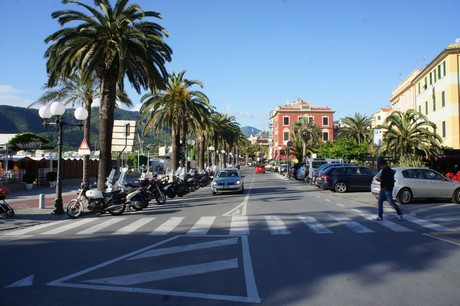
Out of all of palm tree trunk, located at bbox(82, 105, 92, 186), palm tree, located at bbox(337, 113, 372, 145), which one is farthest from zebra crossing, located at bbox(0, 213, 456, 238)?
palm tree, located at bbox(337, 113, 372, 145)

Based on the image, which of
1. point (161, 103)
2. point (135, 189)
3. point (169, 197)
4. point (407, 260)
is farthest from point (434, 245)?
point (161, 103)

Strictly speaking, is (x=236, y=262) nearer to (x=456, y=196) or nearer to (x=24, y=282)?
(x=24, y=282)

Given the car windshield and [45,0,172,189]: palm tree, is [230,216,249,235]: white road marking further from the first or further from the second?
the car windshield

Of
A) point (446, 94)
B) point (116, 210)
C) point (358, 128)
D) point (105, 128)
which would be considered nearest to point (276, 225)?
point (116, 210)

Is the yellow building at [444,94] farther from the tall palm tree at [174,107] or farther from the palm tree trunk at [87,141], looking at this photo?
the palm tree trunk at [87,141]

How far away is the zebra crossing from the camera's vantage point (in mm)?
11547

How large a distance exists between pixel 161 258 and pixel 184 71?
87.3 ft

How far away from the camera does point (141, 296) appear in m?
5.77

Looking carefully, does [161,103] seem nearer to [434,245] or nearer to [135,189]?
[135,189]

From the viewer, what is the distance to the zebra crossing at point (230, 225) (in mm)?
11547

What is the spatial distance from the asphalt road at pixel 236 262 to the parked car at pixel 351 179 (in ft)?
37.9

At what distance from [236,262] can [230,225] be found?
195 inches

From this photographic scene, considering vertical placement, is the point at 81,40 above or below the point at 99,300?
above

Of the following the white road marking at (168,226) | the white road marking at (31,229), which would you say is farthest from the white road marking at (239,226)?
the white road marking at (31,229)
